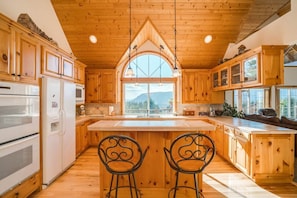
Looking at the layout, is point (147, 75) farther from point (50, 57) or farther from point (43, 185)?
point (43, 185)

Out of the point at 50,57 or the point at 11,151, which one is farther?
the point at 50,57

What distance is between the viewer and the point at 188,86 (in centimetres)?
578

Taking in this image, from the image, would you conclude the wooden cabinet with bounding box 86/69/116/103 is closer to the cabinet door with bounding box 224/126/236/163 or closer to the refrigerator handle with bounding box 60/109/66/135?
the refrigerator handle with bounding box 60/109/66/135

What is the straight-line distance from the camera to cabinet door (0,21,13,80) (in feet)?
7.18

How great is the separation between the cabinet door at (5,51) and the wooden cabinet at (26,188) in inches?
52.5

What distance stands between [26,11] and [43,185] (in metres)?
2.96

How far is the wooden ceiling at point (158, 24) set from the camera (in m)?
4.13

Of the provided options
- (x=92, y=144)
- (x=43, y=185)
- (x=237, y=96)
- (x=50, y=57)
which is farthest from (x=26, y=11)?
(x=237, y=96)

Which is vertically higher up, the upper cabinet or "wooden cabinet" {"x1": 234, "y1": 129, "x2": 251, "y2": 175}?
the upper cabinet

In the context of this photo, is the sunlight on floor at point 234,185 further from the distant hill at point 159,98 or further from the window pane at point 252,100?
the window pane at point 252,100

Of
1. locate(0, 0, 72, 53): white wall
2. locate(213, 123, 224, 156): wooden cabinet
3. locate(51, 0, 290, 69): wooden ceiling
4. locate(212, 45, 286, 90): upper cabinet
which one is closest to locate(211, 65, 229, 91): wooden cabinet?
locate(51, 0, 290, 69): wooden ceiling

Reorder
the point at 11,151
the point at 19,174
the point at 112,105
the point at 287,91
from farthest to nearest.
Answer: the point at 287,91
the point at 112,105
the point at 19,174
the point at 11,151

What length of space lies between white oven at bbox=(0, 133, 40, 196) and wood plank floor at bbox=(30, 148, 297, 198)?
0.51 metres

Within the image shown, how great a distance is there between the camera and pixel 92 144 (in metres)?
5.51
